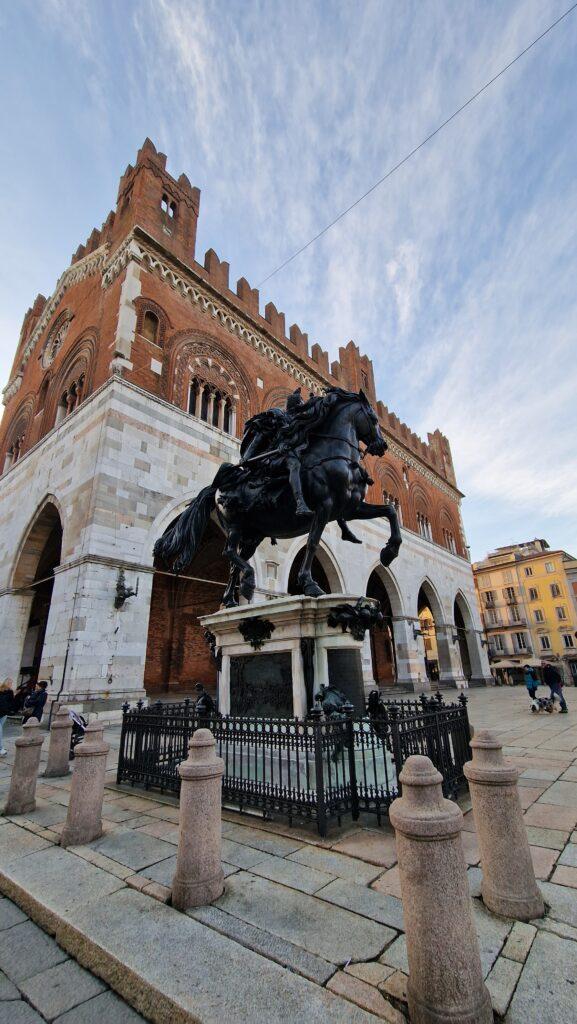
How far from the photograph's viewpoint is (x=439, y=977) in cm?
151

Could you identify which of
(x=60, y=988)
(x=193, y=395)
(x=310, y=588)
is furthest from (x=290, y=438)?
(x=193, y=395)

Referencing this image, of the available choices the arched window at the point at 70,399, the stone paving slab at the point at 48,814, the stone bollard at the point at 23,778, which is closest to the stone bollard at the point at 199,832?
the stone paving slab at the point at 48,814

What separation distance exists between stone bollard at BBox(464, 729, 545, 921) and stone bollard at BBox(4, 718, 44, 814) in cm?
368

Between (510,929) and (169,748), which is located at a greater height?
(169,748)

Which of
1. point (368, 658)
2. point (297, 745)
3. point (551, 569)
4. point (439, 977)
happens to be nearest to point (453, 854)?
point (439, 977)

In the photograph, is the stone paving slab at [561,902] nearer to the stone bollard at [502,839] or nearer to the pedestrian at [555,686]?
the stone bollard at [502,839]

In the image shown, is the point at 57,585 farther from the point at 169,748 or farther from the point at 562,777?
the point at 562,777

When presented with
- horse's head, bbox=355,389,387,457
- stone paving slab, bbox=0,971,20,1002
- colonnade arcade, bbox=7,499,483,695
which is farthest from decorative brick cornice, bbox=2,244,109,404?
stone paving slab, bbox=0,971,20,1002

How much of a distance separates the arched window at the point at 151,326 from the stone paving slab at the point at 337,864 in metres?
13.9

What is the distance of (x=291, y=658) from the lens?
183 inches

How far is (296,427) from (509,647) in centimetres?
4674

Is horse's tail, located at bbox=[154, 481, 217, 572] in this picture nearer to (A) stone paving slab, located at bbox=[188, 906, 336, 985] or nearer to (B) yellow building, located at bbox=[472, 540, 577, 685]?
(A) stone paving slab, located at bbox=[188, 906, 336, 985]

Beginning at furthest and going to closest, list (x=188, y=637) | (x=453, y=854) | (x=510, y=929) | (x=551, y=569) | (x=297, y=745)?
(x=551, y=569) < (x=188, y=637) < (x=297, y=745) < (x=510, y=929) < (x=453, y=854)

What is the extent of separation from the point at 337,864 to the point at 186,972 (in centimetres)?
123
